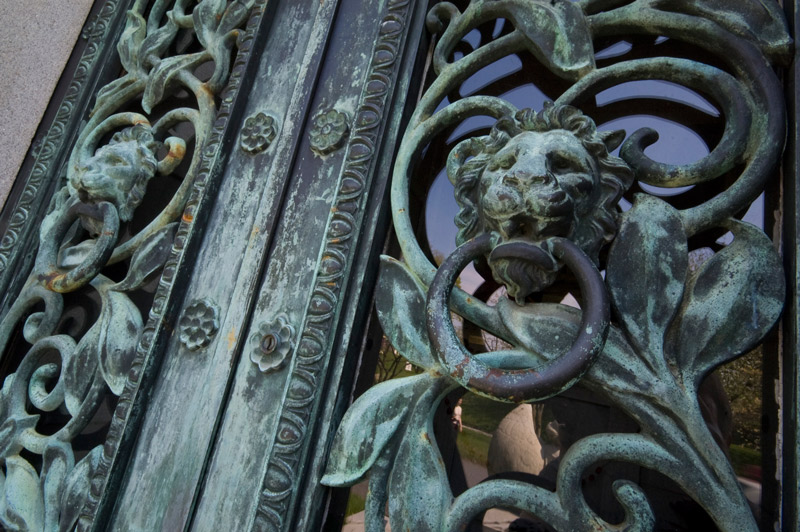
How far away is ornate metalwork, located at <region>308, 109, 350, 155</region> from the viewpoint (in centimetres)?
92

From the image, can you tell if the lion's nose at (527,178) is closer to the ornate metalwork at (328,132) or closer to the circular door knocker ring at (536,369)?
the circular door knocker ring at (536,369)

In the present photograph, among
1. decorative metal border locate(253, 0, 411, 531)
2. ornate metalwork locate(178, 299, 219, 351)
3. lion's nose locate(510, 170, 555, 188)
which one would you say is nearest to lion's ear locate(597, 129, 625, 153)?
lion's nose locate(510, 170, 555, 188)

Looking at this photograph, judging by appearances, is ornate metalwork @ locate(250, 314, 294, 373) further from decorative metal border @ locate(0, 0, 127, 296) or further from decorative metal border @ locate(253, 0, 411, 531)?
decorative metal border @ locate(0, 0, 127, 296)

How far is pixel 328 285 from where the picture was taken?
82 centimetres

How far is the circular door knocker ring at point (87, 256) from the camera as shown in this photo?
3.27 feet

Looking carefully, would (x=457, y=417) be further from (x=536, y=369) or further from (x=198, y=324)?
(x=198, y=324)

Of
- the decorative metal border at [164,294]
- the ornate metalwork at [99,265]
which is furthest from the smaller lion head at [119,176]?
the decorative metal border at [164,294]

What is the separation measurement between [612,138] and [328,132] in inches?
17.4

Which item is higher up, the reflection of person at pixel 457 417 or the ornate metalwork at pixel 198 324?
the ornate metalwork at pixel 198 324

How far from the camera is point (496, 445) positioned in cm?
75

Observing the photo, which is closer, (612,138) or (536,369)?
(536,369)

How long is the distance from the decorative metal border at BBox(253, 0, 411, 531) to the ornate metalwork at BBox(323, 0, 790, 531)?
0.06 m

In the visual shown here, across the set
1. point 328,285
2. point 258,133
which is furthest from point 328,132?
point 328,285

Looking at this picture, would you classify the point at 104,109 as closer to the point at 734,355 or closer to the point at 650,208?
the point at 650,208
